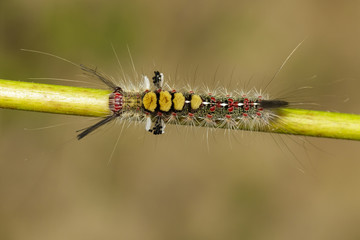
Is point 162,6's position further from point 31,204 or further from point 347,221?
point 347,221

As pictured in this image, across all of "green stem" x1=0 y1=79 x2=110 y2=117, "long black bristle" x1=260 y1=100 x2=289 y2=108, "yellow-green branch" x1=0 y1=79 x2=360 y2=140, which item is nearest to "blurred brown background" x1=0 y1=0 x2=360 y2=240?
"long black bristle" x1=260 y1=100 x2=289 y2=108

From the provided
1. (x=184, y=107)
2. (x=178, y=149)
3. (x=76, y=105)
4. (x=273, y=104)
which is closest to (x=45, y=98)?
(x=76, y=105)

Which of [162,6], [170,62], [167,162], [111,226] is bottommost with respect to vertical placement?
[111,226]

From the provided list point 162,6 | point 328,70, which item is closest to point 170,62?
point 162,6

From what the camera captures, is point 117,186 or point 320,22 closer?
point 117,186

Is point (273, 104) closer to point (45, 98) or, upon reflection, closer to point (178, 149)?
point (45, 98)

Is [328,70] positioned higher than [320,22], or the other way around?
[320,22]
